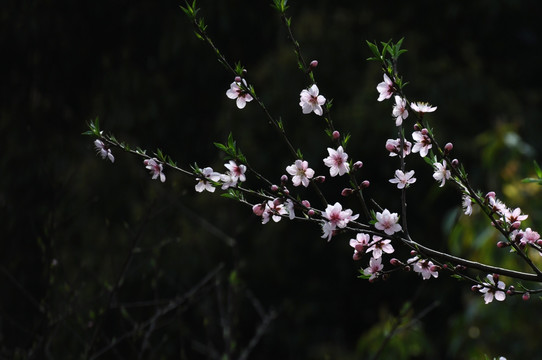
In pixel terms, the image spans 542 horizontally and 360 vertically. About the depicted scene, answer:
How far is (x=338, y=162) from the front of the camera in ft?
3.86

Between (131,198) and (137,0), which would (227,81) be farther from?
(131,198)

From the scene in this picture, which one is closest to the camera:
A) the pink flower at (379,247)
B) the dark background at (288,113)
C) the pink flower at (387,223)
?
the pink flower at (387,223)

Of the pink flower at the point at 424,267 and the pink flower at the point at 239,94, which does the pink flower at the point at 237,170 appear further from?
the pink flower at the point at 424,267

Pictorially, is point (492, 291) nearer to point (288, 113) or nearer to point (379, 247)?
point (379, 247)

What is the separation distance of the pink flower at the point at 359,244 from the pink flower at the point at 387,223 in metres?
0.08

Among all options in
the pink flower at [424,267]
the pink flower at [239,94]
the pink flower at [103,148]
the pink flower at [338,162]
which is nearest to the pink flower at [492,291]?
the pink flower at [424,267]

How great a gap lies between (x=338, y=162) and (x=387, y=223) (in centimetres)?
16

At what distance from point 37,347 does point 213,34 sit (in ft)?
17.0

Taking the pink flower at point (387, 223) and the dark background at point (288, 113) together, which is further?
the dark background at point (288, 113)

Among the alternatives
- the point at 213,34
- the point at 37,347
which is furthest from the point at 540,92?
the point at 37,347

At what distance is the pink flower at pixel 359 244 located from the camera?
1149 millimetres

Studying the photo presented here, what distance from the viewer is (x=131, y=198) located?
6.33m

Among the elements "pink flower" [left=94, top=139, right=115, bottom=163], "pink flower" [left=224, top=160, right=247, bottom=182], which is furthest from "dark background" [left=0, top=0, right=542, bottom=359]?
"pink flower" [left=224, top=160, right=247, bottom=182]

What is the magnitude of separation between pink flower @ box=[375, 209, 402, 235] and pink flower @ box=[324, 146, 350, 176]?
129 millimetres
